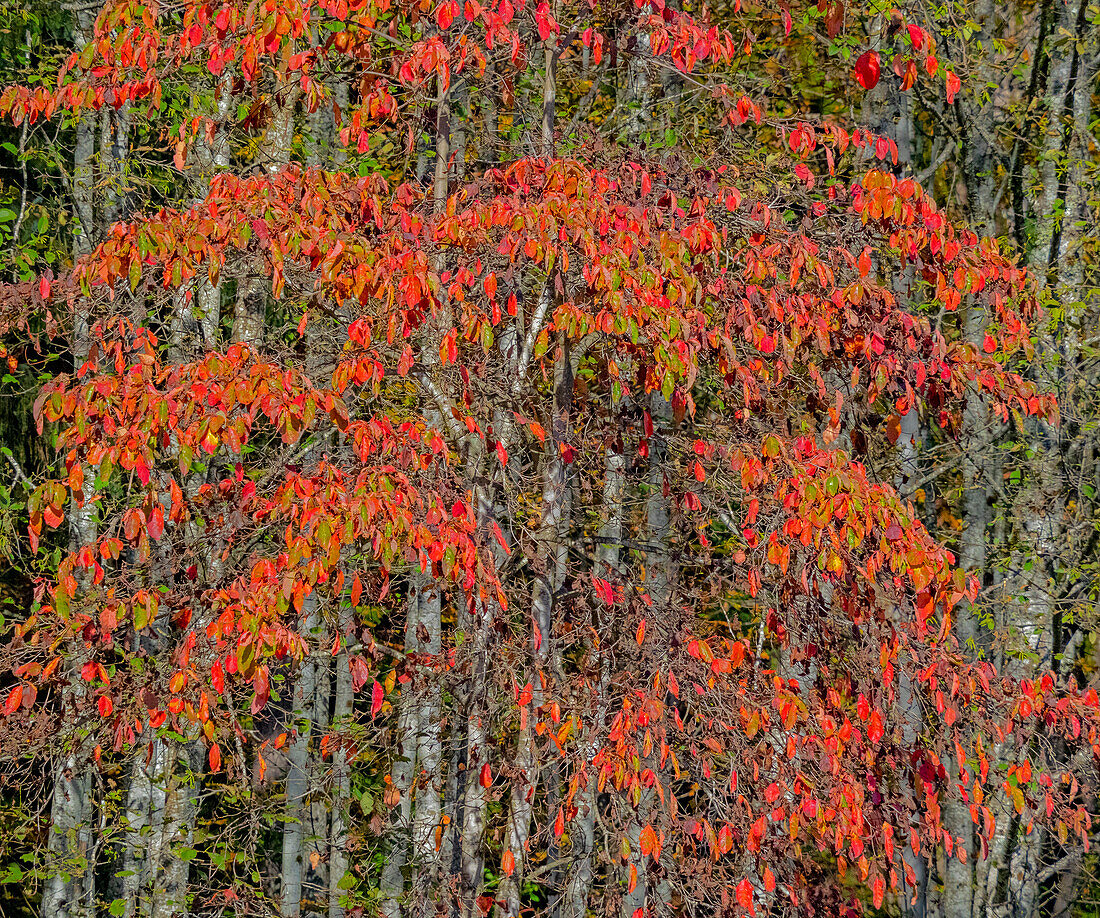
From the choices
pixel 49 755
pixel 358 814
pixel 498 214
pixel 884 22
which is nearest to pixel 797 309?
pixel 498 214

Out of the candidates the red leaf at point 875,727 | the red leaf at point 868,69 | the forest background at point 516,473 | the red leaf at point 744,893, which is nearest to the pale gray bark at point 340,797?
the forest background at point 516,473

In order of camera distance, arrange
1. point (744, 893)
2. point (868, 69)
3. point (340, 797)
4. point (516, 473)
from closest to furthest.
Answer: point (868, 69) → point (744, 893) → point (516, 473) → point (340, 797)

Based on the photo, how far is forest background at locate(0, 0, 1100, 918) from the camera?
12.4 feet

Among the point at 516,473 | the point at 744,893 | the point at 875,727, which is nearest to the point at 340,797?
the point at 516,473

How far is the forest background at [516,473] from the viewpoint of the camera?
3.79 m

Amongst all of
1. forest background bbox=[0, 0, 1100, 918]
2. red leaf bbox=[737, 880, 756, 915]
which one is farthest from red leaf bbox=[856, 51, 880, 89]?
red leaf bbox=[737, 880, 756, 915]

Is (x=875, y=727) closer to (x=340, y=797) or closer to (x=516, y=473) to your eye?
(x=516, y=473)

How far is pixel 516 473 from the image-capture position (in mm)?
4762

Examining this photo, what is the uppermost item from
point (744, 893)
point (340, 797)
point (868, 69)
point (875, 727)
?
point (868, 69)

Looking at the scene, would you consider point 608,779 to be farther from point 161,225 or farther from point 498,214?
point 161,225

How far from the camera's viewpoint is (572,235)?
12.9 feet

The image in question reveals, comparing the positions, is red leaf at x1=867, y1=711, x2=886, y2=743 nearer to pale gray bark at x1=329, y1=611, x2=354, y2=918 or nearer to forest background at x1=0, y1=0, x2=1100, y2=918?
forest background at x1=0, y1=0, x2=1100, y2=918

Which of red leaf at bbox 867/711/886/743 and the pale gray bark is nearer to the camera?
red leaf at bbox 867/711/886/743

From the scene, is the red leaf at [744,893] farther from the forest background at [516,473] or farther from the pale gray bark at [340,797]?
the pale gray bark at [340,797]
